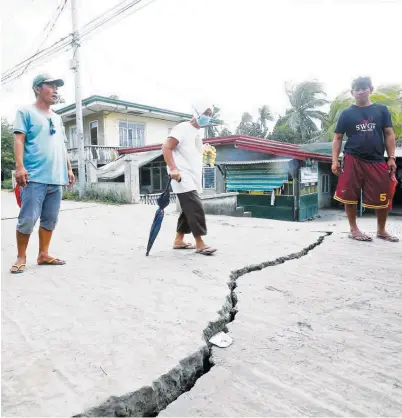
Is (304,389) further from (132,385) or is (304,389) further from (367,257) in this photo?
(367,257)

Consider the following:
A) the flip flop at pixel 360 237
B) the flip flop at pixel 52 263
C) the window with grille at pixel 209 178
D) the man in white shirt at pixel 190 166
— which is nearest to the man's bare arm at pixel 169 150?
the man in white shirt at pixel 190 166

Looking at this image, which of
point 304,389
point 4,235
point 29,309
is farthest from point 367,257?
point 4,235

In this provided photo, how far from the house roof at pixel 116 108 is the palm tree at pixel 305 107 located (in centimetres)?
1342

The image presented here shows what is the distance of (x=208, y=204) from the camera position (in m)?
7.26

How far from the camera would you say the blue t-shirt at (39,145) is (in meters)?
2.61

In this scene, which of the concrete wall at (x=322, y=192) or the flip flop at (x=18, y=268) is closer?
the flip flop at (x=18, y=268)

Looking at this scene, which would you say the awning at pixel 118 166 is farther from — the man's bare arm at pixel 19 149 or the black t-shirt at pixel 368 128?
the man's bare arm at pixel 19 149

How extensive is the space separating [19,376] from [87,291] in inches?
37.6

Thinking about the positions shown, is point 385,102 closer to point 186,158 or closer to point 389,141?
point 389,141

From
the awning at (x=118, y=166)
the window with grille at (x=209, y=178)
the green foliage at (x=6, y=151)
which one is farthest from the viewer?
the green foliage at (x=6, y=151)

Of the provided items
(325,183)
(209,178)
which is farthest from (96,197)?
(325,183)

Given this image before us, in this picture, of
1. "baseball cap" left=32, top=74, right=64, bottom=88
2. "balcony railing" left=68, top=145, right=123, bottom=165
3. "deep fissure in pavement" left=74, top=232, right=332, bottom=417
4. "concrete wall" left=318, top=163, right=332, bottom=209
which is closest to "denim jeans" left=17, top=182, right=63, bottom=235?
"baseball cap" left=32, top=74, right=64, bottom=88

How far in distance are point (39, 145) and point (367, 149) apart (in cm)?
307

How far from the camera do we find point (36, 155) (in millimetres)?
2668
